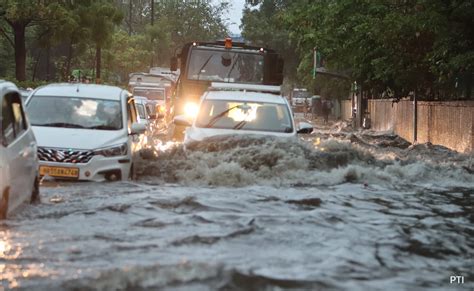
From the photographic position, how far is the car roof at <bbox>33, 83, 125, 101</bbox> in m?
12.3

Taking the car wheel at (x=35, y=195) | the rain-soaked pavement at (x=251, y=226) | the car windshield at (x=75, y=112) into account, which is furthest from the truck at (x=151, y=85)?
the car wheel at (x=35, y=195)

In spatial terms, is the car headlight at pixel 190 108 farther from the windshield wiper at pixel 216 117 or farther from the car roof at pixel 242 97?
the windshield wiper at pixel 216 117

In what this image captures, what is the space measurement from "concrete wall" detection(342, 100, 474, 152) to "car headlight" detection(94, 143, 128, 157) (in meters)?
9.66

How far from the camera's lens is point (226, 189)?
10.8 metres

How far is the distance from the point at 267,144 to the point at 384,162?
251 cm

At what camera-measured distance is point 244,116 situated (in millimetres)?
13344

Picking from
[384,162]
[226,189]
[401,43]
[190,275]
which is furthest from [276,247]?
[401,43]

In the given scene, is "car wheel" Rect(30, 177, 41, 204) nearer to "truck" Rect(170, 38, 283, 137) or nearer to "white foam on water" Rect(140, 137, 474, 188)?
"white foam on water" Rect(140, 137, 474, 188)

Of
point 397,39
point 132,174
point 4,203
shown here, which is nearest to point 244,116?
point 132,174

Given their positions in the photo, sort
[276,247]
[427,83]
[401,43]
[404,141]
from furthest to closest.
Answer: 1. [404,141]
2. [427,83]
3. [401,43]
4. [276,247]

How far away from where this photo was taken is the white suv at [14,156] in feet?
23.9

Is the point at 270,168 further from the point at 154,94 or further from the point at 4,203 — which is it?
the point at 154,94

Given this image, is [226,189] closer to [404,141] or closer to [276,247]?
[276,247]

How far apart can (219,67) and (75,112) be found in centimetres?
768
